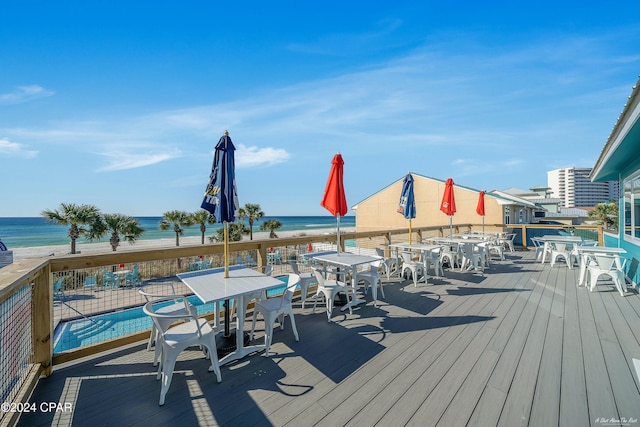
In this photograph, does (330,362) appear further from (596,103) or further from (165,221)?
(165,221)

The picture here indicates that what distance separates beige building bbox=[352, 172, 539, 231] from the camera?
47.6ft

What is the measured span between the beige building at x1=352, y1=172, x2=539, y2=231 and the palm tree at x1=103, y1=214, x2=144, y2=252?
1538cm

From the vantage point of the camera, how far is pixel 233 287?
2691 mm

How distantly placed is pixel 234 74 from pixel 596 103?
12.6 meters

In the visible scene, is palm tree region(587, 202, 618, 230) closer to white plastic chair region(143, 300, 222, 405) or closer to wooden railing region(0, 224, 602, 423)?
white plastic chair region(143, 300, 222, 405)

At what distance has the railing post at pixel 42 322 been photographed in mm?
2396

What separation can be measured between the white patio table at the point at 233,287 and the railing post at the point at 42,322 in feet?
3.58

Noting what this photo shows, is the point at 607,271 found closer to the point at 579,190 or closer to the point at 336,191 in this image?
the point at 336,191

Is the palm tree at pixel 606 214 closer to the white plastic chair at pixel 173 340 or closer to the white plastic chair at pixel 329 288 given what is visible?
the white plastic chair at pixel 329 288

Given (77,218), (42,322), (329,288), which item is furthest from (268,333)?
(77,218)

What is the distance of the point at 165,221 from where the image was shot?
21938 millimetres

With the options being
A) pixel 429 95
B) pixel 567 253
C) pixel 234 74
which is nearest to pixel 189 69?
pixel 234 74

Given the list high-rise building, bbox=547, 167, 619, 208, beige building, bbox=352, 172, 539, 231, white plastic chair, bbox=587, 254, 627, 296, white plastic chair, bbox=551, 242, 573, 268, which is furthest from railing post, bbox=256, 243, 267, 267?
high-rise building, bbox=547, 167, 619, 208

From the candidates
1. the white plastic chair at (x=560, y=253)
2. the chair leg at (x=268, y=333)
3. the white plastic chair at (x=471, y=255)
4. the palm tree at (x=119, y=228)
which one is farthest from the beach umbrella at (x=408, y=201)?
the palm tree at (x=119, y=228)
